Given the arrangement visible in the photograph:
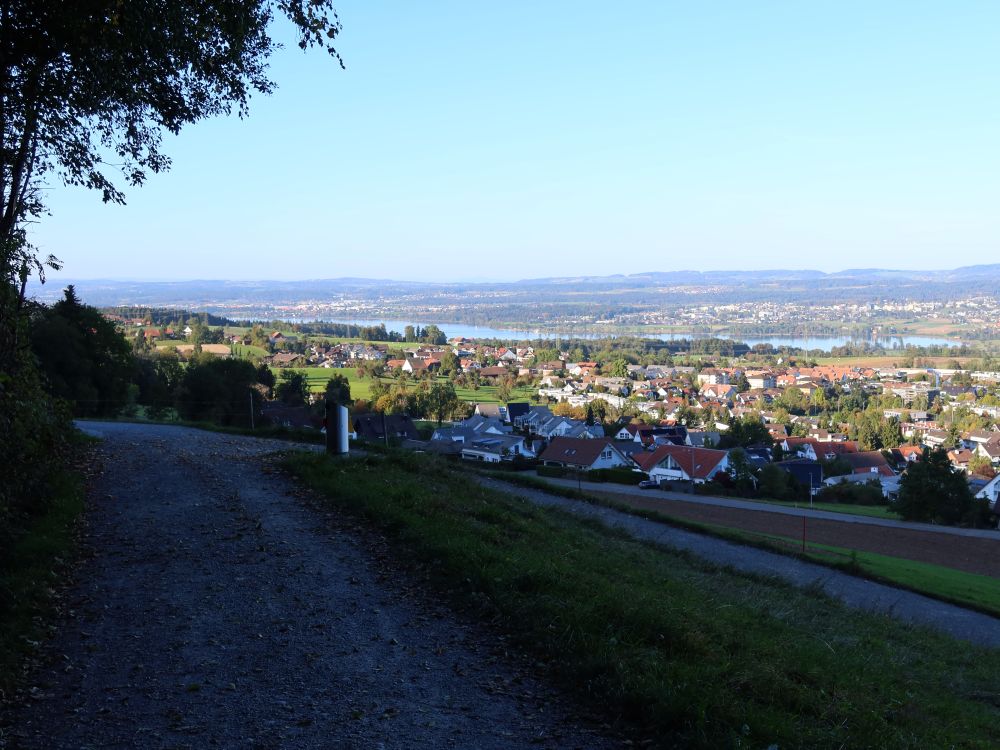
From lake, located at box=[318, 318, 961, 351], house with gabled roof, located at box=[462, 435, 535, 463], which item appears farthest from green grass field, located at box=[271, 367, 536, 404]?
lake, located at box=[318, 318, 961, 351]

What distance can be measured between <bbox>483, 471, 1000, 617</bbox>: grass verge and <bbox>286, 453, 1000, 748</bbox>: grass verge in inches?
194

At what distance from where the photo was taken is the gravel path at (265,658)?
4387mm

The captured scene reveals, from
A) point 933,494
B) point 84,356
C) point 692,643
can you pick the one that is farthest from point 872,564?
point 84,356

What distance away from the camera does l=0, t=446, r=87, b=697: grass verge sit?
5254mm

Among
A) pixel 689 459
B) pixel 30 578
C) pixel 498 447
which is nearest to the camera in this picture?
pixel 30 578

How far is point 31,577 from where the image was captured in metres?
6.57

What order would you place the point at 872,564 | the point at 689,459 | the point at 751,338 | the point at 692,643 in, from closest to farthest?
the point at 692,643, the point at 872,564, the point at 689,459, the point at 751,338

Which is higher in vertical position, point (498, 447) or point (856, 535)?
point (856, 535)

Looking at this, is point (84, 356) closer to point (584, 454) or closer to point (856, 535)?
point (584, 454)

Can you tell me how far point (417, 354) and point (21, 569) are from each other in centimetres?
7021

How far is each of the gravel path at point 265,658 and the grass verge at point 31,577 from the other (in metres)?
0.16

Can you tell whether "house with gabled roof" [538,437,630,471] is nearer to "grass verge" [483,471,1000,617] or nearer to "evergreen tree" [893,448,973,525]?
"evergreen tree" [893,448,973,525]

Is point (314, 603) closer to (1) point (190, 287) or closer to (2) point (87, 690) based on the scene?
(2) point (87, 690)

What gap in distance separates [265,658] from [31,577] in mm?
2457
